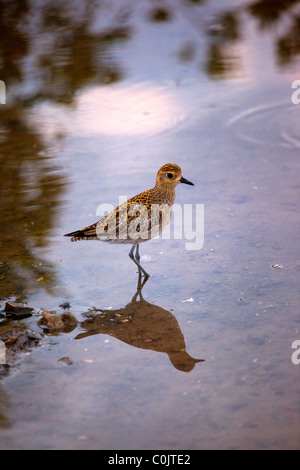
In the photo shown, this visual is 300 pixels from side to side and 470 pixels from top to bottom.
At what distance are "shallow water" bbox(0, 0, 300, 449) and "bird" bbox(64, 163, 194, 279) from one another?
1.49 feet

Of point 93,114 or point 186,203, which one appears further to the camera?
point 93,114

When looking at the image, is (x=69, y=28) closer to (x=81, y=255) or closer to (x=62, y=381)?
(x=81, y=255)

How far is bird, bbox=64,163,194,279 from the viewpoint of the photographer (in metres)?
7.12

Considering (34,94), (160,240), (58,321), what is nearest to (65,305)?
(58,321)

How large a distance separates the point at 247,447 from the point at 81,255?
147 inches

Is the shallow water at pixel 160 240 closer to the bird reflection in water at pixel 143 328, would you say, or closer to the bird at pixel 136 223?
the bird reflection in water at pixel 143 328

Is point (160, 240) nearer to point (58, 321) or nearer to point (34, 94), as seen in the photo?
point (58, 321)

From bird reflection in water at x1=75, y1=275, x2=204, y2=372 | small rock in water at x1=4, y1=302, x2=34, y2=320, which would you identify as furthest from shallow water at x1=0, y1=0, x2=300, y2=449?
small rock in water at x1=4, y1=302, x2=34, y2=320

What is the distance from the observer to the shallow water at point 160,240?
5.15 meters

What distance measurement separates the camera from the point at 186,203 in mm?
8789

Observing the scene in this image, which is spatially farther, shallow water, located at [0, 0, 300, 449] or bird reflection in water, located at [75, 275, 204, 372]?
bird reflection in water, located at [75, 275, 204, 372]

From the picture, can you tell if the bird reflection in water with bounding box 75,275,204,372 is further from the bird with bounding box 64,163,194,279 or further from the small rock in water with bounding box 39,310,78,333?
the bird with bounding box 64,163,194,279

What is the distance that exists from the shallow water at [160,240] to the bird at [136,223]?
0.45m

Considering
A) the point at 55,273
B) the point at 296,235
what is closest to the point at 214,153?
the point at 296,235
